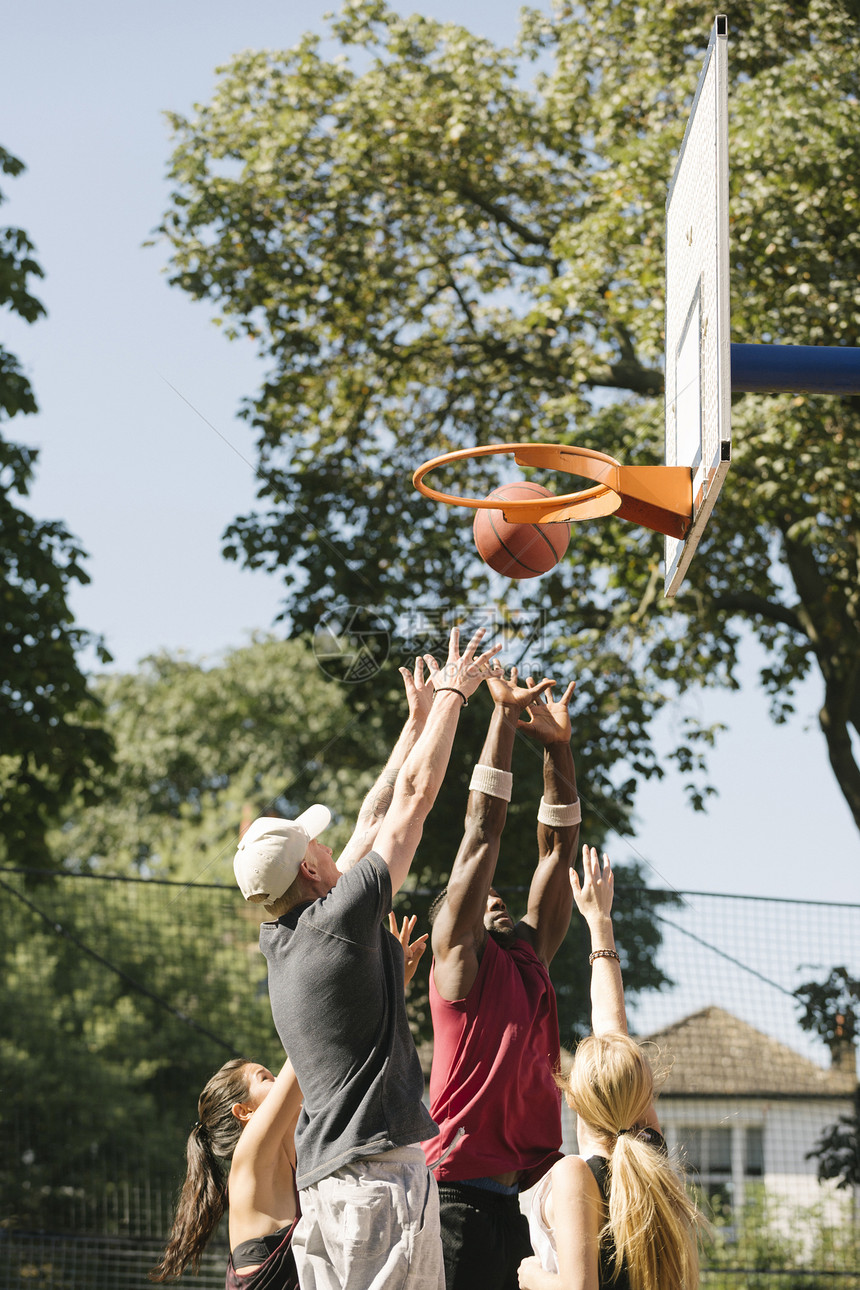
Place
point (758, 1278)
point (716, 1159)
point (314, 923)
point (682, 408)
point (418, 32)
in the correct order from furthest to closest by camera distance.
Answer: point (418, 32), point (716, 1159), point (758, 1278), point (682, 408), point (314, 923)

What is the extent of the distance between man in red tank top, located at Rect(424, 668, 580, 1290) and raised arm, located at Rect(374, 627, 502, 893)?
0.62 meters

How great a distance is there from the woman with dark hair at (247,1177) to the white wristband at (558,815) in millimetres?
688

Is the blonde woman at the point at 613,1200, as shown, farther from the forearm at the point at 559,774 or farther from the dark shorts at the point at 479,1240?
the forearm at the point at 559,774

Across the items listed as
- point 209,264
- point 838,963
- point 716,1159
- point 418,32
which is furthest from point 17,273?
point 716,1159

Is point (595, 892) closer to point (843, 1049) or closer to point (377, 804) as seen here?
point (377, 804)

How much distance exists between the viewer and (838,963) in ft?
26.9

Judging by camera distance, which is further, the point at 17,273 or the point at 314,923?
the point at 17,273

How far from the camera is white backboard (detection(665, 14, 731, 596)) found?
3.36 m

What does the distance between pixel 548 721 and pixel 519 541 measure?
33.2 inches

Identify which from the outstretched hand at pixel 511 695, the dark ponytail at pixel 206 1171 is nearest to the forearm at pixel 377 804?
the outstretched hand at pixel 511 695

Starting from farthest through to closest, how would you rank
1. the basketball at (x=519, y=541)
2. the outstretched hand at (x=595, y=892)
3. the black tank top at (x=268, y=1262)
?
the basketball at (x=519, y=541), the outstretched hand at (x=595, y=892), the black tank top at (x=268, y=1262)

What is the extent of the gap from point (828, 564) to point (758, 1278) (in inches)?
217

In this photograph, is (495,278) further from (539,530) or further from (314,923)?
(314,923)

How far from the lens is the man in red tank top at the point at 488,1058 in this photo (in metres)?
3.22
